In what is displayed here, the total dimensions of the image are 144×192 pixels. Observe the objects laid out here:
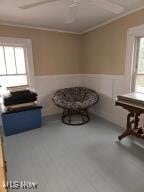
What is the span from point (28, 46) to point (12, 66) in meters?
0.63

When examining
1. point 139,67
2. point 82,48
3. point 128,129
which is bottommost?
point 128,129

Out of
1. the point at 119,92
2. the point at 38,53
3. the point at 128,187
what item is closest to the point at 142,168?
the point at 128,187

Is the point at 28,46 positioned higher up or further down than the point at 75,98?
higher up

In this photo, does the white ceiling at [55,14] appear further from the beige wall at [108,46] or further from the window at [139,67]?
the window at [139,67]

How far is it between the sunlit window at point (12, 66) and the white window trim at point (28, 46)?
0.12 metres

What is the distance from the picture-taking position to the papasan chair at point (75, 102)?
3.36 meters

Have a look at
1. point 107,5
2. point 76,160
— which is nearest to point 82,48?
point 107,5

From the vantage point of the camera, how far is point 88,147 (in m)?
2.44

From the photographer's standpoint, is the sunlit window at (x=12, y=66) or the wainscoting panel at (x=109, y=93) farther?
the sunlit window at (x=12, y=66)

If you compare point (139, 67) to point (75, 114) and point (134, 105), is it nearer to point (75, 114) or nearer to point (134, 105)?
point (134, 105)

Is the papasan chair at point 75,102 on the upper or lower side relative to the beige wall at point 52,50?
lower

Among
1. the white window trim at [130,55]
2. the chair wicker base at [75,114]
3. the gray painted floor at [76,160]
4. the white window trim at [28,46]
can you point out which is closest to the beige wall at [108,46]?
the white window trim at [130,55]

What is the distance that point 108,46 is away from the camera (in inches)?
131

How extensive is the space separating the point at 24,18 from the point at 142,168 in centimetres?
335
